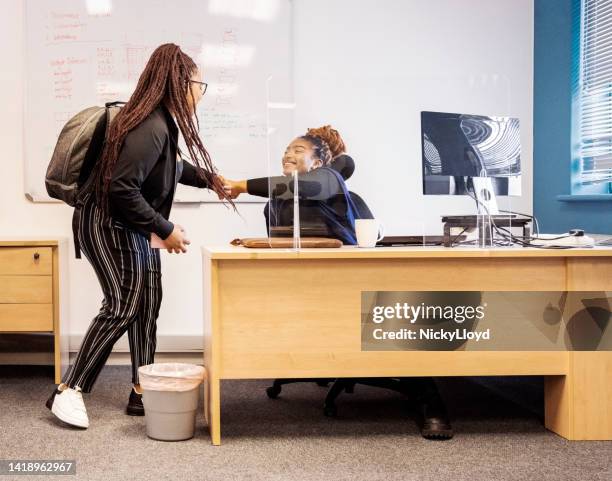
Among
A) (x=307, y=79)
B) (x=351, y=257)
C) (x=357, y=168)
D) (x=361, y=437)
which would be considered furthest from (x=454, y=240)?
(x=307, y=79)

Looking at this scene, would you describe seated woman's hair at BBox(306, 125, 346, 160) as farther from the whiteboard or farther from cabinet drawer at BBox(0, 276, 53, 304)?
cabinet drawer at BBox(0, 276, 53, 304)

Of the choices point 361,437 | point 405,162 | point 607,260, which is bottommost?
point 361,437

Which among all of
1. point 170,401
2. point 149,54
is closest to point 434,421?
point 170,401

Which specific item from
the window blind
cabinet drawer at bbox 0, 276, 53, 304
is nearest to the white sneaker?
cabinet drawer at bbox 0, 276, 53, 304

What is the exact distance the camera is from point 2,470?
2.24 metres

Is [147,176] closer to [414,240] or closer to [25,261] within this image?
[414,240]

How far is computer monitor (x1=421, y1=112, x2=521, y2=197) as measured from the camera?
8.81ft

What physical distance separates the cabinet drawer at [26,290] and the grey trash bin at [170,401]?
1143 mm

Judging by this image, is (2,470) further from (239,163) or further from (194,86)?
(239,163)

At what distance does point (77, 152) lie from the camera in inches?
105

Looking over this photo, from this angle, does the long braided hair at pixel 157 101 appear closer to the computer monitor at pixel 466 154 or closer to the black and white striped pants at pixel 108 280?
the black and white striped pants at pixel 108 280

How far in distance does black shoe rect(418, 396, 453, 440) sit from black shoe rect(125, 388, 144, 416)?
3.52ft

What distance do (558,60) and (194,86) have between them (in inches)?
83.9

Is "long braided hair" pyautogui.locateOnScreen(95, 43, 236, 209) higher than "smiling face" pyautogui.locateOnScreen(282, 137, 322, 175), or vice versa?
"long braided hair" pyautogui.locateOnScreen(95, 43, 236, 209)
